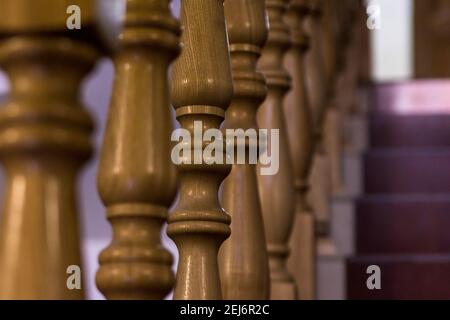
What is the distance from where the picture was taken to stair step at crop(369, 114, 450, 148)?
8.45 ft

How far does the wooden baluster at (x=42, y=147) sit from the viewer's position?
1.56 ft

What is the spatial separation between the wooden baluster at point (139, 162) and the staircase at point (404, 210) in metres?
1.16

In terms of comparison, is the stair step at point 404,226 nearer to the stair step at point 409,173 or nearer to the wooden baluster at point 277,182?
the stair step at point 409,173

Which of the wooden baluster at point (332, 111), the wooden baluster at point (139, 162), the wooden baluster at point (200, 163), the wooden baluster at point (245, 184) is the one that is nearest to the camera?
the wooden baluster at point (139, 162)

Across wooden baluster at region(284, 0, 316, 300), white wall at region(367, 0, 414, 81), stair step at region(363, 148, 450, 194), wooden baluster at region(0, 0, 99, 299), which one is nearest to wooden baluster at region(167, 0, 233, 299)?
wooden baluster at region(0, 0, 99, 299)

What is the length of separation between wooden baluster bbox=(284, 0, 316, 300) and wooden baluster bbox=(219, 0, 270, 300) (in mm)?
436

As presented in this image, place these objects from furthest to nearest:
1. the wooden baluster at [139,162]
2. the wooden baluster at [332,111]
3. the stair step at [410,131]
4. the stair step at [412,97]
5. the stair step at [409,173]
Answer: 1. the stair step at [412,97]
2. the stair step at [410,131]
3. the stair step at [409,173]
4. the wooden baluster at [332,111]
5. the wooden baluster at [139,162]

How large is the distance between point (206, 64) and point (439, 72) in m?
3.59

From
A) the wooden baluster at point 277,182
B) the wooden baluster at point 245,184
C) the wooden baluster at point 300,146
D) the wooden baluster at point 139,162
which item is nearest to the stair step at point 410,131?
the wooden baluster at point 300,146

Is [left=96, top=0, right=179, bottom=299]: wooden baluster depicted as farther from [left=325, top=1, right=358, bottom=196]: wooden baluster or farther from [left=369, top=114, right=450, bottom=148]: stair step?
[left=369, top=114, right=450, bottom=148]: stair step

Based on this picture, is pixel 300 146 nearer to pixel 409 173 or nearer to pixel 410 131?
pixel 409 173

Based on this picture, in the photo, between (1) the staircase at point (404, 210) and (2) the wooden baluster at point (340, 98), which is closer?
(1) the staircase at point (404, 210)

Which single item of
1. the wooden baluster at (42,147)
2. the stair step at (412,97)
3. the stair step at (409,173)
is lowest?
the wooden baluster at (42,147)
